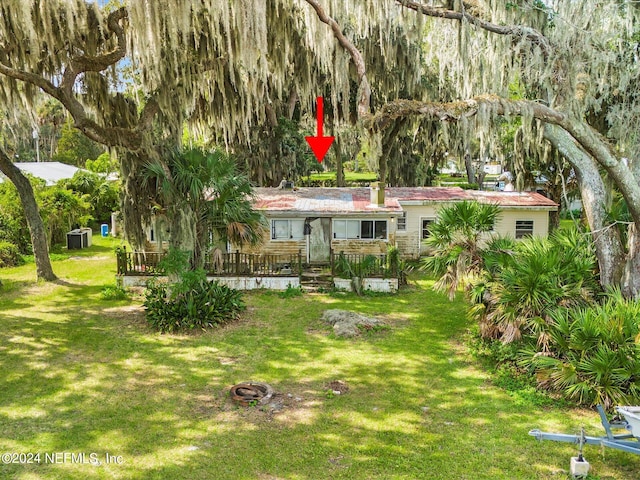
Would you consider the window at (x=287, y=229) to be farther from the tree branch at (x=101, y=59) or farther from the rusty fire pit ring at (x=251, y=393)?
the rusty fire pit ring at (x=251, y=393)

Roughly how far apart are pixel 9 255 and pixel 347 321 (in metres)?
13.4

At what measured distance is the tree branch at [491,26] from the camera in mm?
10523

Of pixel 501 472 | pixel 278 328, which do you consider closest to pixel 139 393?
pixel 278 328

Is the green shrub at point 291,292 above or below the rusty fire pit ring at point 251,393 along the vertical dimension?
above

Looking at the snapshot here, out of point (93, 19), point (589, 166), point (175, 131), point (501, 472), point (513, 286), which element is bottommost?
point (501, 472)

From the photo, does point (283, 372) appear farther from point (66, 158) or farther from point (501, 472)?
point (66, 158)

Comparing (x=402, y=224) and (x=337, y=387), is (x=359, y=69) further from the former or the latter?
(x=402, y=224)

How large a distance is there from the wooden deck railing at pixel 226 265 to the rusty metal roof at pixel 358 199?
1730 mm

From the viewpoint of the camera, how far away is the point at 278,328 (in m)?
12.3

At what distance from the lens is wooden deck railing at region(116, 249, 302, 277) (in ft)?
50.9

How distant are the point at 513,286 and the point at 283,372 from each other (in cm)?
445

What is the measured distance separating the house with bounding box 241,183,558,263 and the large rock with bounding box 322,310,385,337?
15.0 feet

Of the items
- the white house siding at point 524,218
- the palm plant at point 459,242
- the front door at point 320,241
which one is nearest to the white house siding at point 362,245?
the front door at point 320,241

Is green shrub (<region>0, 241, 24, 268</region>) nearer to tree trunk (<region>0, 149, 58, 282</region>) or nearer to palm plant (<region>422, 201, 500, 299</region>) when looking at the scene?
tree trunk (<region>0, 149, 58, 282</region>)
